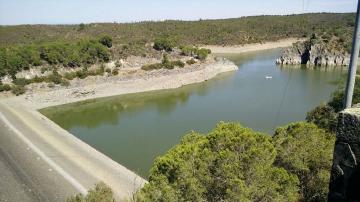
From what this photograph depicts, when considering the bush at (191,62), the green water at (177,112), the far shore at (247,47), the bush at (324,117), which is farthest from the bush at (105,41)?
the bush at (324,117)

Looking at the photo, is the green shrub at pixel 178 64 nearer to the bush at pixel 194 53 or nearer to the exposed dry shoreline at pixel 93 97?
the exposed dry shoreline at pixel 93 97

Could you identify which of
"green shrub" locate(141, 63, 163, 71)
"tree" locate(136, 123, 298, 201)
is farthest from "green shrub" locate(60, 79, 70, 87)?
"tree" locate(136, 123, 298, 201)

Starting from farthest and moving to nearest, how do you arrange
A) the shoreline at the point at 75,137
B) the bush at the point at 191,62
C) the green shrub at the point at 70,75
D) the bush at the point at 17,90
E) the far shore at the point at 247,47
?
1. the far shore at the point at 247,47
2. the bush at the point at 191,62
3. the green shrub at the point at 70,75
4. the bush at the point at 17,90
5. the shoreline at the point at 75,137

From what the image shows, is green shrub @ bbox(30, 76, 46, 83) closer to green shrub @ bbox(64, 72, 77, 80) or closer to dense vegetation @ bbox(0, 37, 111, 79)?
dense vegetation @ bbox(0, 37, 111, 79)

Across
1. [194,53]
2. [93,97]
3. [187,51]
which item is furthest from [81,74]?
[194,53]

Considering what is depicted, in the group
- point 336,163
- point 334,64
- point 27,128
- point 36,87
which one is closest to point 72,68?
point 36,87

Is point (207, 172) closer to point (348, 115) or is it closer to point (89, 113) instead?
point (348, 115)
